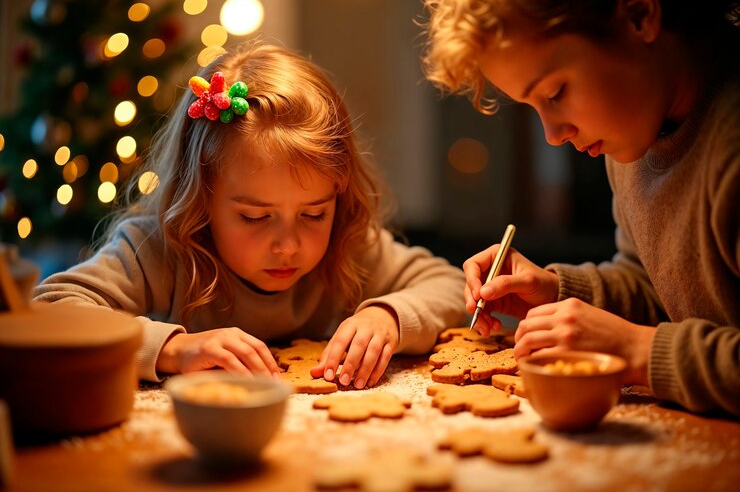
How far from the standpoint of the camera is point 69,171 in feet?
10.5

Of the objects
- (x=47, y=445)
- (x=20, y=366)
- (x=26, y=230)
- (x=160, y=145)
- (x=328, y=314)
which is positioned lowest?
(x=26, y=230)

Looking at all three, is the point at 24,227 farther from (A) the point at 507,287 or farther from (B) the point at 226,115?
(A) the point at 507,287

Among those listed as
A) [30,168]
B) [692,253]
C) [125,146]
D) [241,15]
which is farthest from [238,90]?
[241,15]

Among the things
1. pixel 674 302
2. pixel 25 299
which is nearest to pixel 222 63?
pixel 25 299

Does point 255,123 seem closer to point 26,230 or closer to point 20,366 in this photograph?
point 20,366

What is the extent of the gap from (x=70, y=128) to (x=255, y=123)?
1861mm

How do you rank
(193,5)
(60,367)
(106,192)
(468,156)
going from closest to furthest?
(60,367) → (106,192) → (193,5) → (468,156)

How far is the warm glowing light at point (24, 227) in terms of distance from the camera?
3.20 m

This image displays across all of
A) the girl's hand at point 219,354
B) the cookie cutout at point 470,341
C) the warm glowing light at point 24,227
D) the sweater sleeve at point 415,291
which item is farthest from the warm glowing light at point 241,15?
the girl's hand at point 219,354

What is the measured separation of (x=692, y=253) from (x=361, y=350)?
0.57 metres

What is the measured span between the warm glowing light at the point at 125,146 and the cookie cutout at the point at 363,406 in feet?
6.92

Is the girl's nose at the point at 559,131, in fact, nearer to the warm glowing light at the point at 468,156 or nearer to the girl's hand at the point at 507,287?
the girl's hand at the point at 507,287

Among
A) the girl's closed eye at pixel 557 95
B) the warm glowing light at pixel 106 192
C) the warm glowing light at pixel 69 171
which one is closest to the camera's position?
the girl's closed eye at pixel 557 95

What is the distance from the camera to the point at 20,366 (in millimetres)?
1020
